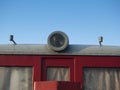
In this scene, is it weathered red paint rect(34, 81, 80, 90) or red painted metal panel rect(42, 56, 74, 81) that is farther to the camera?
red painted metal panel rect(42, 56, 74, 81)

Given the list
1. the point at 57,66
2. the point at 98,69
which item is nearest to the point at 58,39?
the point at 57,66

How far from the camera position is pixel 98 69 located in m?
8.77

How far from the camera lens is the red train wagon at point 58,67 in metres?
8.61

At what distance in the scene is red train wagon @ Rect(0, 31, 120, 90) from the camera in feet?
28.2

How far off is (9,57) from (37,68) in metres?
0.84

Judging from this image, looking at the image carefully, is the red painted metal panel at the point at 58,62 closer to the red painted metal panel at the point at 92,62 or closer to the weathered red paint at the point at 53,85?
the red painted metal panel at the point at 92,62

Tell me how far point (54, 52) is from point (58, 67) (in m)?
0.42

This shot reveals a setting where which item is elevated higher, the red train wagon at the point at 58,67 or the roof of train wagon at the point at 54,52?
the roof of train wagon at the point at 54,52

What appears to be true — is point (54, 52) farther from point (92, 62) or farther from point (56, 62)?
point (92, 62)

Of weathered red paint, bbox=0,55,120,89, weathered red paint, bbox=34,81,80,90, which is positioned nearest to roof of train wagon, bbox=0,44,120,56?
weathered red paint, bbox=0,55,120,89

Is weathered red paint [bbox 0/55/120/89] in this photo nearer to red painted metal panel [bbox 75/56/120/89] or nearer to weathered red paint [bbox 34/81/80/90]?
red painted metal panel [bbox 75/56/120/89]

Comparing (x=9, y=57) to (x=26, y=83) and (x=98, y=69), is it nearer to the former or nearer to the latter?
(x=26, y=83)

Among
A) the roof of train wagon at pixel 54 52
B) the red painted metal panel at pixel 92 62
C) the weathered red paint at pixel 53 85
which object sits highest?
the roof of train wagon at pixel 54 52

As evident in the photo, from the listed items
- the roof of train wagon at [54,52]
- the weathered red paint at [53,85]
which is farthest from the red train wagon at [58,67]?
the weathered red paint at [53,85]
